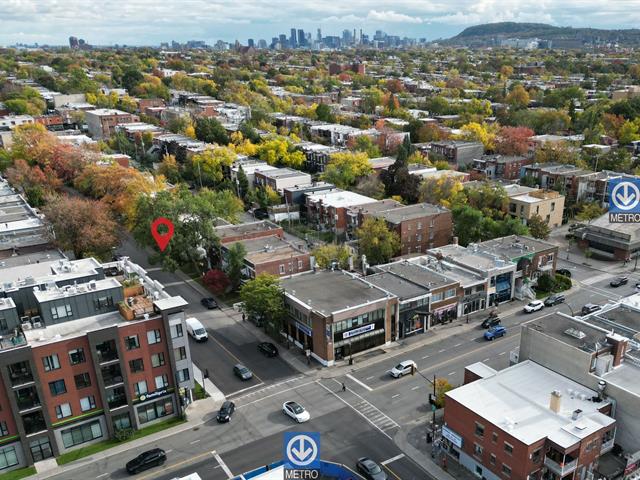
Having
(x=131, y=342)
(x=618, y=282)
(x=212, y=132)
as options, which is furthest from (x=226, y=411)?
(x=212, y=132)

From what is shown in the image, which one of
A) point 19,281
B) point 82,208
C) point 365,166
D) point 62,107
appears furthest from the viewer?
point 62,107

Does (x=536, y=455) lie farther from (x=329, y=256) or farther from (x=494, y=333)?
(x=329, y=256)

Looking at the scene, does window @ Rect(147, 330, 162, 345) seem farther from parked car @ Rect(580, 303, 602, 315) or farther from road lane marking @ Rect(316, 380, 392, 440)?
parked car @ Rect(580, 303, 602, 315)

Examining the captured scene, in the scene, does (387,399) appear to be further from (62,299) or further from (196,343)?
(62,299)

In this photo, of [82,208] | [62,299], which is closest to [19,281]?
[62,299]

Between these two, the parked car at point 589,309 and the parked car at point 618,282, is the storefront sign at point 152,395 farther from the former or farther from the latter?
the parked car at point 618,282

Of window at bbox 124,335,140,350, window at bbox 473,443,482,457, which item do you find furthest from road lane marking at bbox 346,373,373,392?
window at bbox 124,335,140,350

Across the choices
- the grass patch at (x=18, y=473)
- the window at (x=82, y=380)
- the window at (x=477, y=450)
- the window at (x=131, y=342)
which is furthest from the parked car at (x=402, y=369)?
the grass patch at (x=18, y=473)
